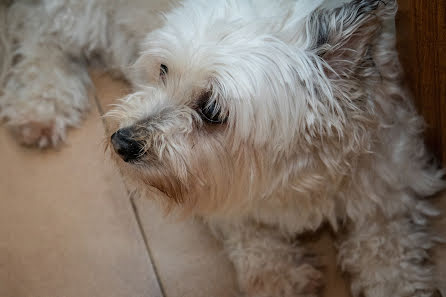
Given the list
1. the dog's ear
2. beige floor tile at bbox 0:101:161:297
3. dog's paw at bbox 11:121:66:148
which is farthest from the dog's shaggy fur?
dog's paw at bbox 11:121:66:148

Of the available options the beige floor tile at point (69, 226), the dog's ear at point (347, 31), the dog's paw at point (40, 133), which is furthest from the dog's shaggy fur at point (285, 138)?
the dog's paw at point (40, 133)

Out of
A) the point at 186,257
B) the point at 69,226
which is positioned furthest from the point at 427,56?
the point at 69,226

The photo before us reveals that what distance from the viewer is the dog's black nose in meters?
1.17

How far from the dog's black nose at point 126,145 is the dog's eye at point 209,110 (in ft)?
0.50

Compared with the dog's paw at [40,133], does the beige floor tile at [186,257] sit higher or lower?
lower

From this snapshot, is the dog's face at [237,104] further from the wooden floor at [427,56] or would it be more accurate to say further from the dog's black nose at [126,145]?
the wooden floor at [427,56]

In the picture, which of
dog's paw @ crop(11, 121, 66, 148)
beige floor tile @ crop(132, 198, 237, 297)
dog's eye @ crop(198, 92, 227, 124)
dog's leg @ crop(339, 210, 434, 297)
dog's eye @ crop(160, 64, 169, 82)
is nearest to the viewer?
dog's eye @ crop(198, 92, 227, 124)

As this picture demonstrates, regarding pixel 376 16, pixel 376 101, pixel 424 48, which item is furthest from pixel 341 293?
pixel 376 16

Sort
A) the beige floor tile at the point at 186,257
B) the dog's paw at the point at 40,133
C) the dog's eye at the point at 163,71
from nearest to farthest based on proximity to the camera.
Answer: the dog's eye at the point at 163,71 → the beige floor tile at the point at 186,257 → the dog's paw at the point at 40,133

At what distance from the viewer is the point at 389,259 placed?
1.44m

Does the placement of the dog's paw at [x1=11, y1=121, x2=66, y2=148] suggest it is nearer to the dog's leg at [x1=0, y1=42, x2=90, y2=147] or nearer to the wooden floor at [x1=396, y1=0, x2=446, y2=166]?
the dog's leg at [x1=0, y1=42, x2=90, y2=147]

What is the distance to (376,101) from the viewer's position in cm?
123

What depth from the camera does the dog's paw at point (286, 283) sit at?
1457mm

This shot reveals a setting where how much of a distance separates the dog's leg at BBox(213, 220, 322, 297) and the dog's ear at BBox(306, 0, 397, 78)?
580 millimetres
